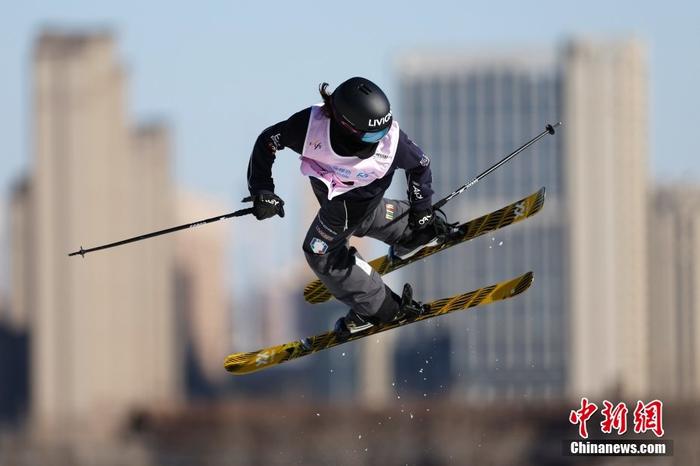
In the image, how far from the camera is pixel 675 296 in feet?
539

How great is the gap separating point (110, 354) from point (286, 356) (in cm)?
15083

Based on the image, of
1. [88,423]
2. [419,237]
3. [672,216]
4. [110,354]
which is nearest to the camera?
[419,237]

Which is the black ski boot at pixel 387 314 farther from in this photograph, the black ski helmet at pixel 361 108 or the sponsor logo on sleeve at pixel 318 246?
the black ski helmet at pixel 361 108

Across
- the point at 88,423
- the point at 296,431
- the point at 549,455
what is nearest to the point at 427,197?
the point at 549,455

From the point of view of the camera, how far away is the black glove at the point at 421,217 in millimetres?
17406

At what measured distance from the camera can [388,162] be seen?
16469 mm

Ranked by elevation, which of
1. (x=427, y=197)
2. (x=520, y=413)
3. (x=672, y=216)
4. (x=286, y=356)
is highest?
(x=672, y=216)

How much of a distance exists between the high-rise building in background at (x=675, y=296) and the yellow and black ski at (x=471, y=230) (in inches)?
4141

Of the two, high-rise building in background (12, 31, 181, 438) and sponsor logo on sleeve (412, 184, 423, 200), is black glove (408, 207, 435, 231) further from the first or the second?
high-rise building in background (12, 31, 181, 438)

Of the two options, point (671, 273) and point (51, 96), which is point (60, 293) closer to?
point (51, 96)

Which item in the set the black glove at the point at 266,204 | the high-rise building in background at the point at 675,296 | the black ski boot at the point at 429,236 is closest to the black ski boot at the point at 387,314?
the black ski boot at the point at 429,236

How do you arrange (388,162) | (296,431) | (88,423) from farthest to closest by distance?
(88,423) → (296,431) → (388,162)

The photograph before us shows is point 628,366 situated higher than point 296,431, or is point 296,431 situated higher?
point 628,366

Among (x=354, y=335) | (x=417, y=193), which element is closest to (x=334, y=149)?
(x=417, y=193)
